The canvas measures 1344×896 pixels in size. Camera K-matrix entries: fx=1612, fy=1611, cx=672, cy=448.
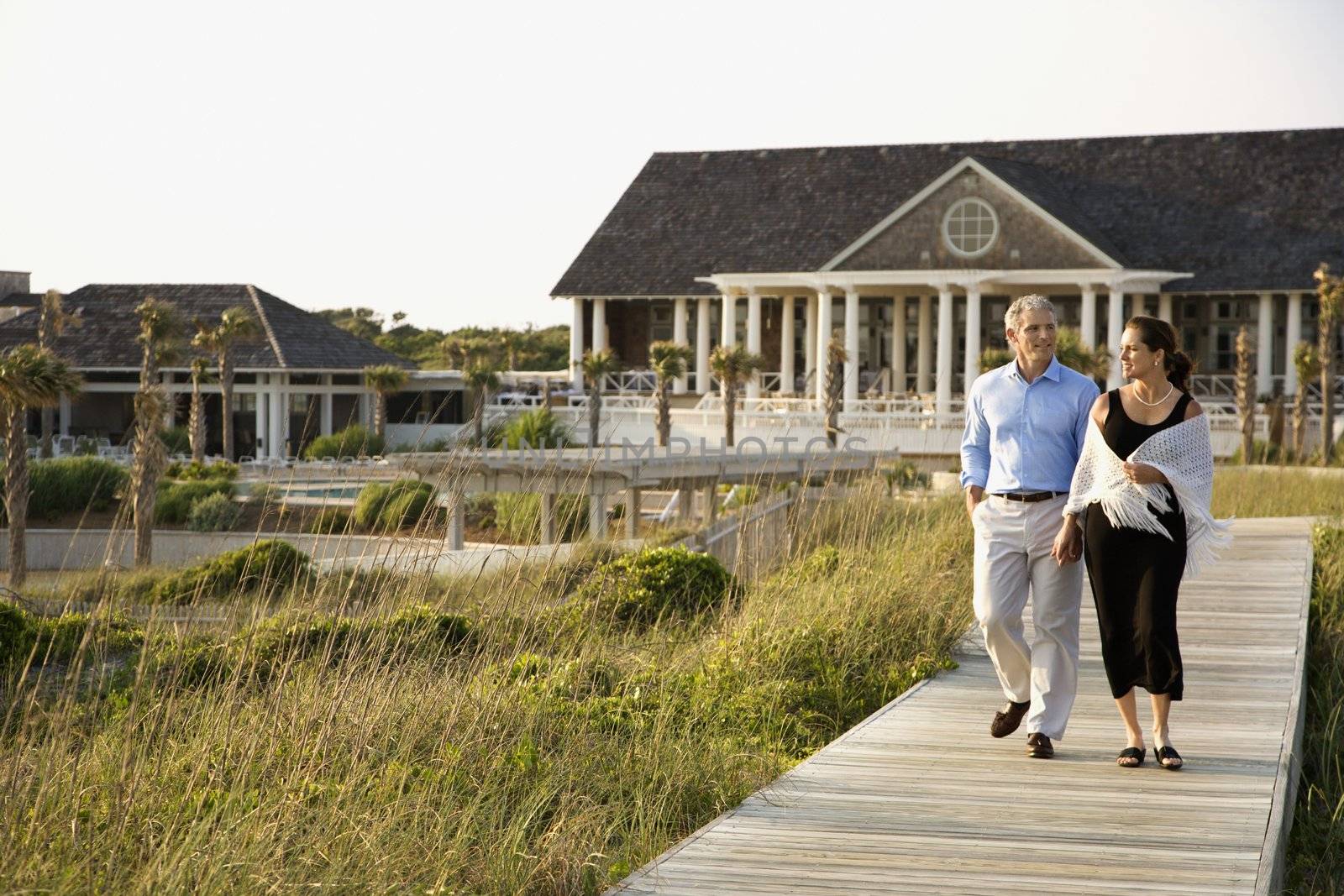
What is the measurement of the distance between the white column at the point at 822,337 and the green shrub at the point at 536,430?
605cm

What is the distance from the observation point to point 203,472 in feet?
105

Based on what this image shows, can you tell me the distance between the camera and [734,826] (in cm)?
562

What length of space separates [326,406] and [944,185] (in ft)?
56.4

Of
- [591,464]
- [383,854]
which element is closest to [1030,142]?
[591,464]

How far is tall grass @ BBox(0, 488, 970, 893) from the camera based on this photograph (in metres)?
4.68

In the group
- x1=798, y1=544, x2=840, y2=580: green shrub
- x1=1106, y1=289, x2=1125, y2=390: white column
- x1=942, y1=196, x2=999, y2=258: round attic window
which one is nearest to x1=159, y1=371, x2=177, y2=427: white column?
x1=942, y1=196, x2=999, y2=258: round attic window

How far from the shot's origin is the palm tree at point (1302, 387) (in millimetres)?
32000

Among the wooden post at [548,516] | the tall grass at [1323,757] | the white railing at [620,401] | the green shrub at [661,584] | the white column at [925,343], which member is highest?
the white column at [925,343]

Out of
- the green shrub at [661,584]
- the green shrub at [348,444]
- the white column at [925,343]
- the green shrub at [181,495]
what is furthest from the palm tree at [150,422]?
the white column at [925,343]

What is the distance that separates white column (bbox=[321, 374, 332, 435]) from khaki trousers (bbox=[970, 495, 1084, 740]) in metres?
37.4

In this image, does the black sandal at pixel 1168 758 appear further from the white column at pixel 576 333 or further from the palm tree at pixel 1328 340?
the white column at pixel 576 333

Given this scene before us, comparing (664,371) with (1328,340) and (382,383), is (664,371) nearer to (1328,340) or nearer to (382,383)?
(382,383)

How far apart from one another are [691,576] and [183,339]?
31967mm

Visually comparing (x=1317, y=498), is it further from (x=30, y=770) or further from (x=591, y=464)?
(x=30, y=770)
